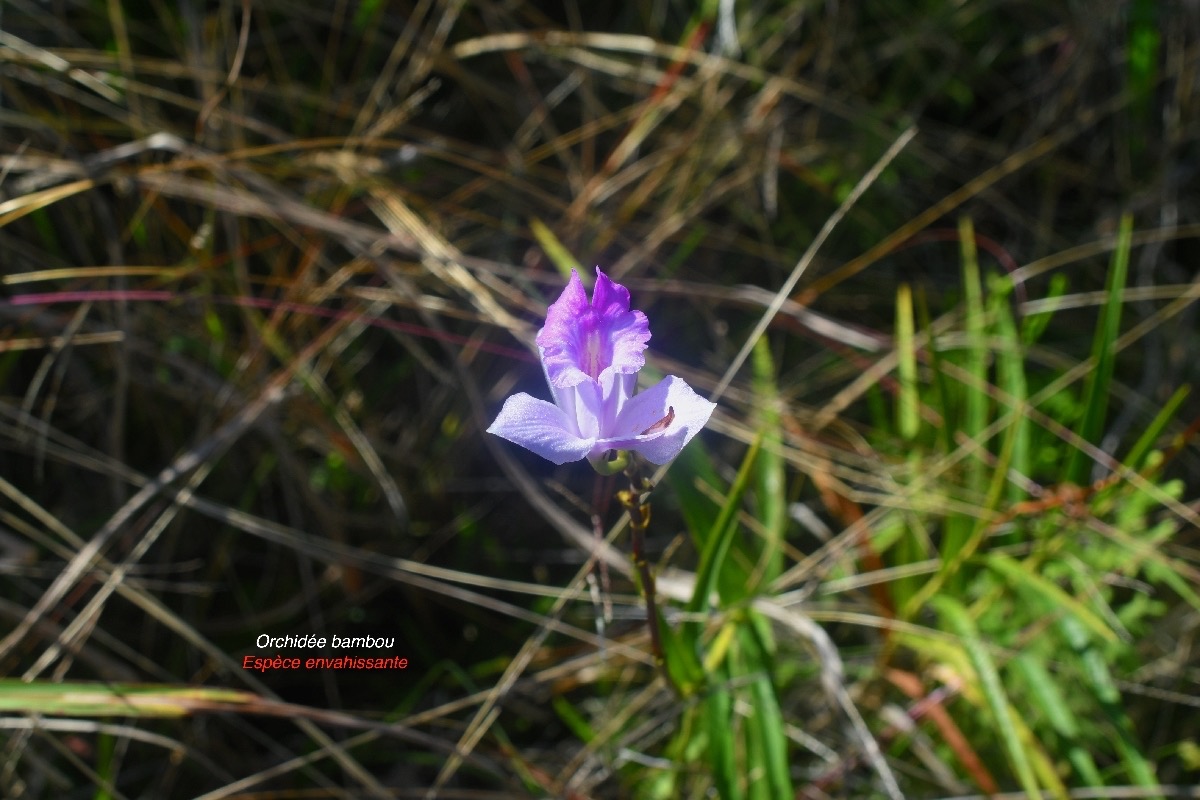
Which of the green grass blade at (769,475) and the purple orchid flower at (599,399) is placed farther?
the green grass blade at (769,475)

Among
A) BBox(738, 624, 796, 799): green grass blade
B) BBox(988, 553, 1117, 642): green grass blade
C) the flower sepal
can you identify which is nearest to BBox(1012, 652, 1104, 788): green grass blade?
BBox(988, 553, 1117, 642): green grass blade

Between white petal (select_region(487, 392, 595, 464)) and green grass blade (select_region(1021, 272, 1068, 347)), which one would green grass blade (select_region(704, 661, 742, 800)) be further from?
green grass blade (select_region(1021, 272, 1068, 347))

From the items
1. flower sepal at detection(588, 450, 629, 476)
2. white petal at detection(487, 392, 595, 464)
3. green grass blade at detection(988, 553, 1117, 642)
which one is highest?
white petal at detection(487, 392, 595, 464)

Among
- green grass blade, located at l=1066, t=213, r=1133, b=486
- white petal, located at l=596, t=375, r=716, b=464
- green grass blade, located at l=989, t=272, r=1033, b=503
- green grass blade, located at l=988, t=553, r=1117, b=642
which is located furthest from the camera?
green grass blade, located at l=989, t=272, r=1033, b=503

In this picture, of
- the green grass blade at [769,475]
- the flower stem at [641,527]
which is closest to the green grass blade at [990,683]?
the green grass blade at [769,475]

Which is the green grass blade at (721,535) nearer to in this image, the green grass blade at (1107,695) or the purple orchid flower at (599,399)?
the purple orchid flower at (599,399)

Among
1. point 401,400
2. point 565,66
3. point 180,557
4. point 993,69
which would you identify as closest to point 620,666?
point 401,400

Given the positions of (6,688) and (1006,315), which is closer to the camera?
(6,688)

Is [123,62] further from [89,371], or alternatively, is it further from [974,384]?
[974,384]

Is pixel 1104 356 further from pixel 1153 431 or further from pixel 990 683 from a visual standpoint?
pixel 990 683
